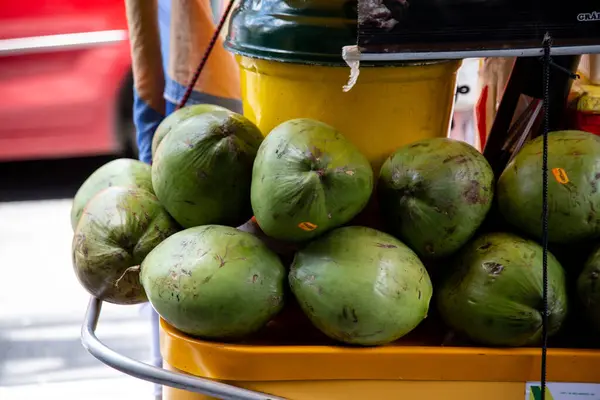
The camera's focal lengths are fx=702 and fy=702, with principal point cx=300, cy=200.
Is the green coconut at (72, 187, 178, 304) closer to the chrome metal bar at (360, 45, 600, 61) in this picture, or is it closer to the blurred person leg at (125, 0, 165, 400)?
the chrome metal bar at (360, 45, 600, 61)

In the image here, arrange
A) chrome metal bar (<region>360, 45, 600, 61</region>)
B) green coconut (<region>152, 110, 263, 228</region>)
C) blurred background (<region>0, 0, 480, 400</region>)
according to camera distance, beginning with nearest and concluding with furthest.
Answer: chrome metal bar (<region>360, 45, 600, 61</region>) → green coconut (<region>152, 110, 263, 228</region>) → blurred background (<region>0, 0, 480, 400</region>)

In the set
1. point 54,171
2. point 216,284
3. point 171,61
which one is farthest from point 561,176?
point 54,171

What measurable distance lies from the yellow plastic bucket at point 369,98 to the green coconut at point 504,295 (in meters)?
0.30

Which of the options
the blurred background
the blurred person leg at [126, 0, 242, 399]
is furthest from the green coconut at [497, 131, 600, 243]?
the blurred background

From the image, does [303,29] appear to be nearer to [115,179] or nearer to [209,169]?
[209,169]

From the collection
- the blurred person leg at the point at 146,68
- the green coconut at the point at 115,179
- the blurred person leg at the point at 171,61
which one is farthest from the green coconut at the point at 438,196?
the blurred person leg at the point at 146,68

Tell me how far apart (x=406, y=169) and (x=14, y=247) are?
3027 millimetres

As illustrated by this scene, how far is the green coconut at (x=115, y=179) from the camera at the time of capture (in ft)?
4.65

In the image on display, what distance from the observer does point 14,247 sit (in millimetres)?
3670

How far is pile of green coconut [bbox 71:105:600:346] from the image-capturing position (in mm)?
1068

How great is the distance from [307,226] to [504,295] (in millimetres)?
323

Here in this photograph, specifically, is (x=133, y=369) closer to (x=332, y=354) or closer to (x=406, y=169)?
(x=332, y=354)

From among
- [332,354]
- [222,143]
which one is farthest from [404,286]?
[222,143]

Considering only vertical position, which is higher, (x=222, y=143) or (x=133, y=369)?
(x=222, y=143)
